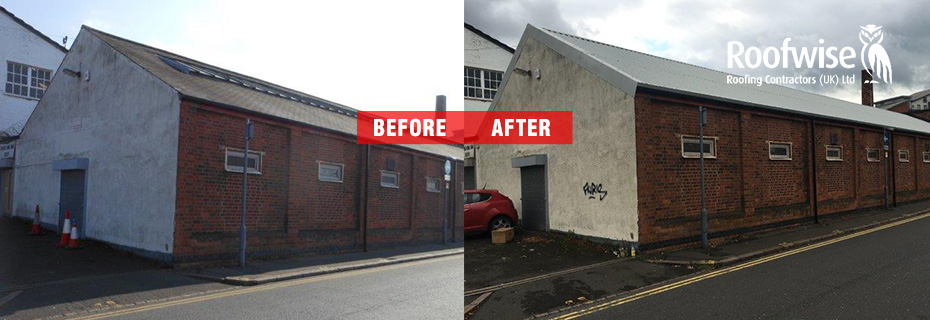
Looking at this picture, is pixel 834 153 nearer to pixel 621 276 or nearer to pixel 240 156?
pixel 621 276

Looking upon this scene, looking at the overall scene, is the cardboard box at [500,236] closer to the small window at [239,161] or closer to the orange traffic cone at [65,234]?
the small window at [239,161]

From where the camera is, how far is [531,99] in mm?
14180

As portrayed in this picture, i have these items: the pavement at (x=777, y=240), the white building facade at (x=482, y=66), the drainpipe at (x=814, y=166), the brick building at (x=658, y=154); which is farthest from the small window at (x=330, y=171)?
the drainpipe at (x=814, y=166)

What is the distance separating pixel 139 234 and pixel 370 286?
663 centimetres

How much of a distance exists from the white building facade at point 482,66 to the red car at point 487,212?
30.9 feet

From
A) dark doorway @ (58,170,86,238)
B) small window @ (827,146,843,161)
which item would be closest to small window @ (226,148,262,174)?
dark doorway @ (58,170,86,238)

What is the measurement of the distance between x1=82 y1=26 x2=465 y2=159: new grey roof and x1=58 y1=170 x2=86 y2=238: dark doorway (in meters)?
3.98

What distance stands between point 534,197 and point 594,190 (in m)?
2.74

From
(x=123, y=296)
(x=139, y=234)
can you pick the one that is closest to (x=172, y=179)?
(x=139, y=234)

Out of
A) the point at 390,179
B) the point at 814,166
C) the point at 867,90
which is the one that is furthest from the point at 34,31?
the point at 867,90

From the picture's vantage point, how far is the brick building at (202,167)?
11.4 metres

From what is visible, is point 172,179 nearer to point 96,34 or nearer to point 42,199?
point 96,34

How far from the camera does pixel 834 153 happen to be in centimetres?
1560

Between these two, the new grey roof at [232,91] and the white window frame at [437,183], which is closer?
the new grey roof at [232,91]
